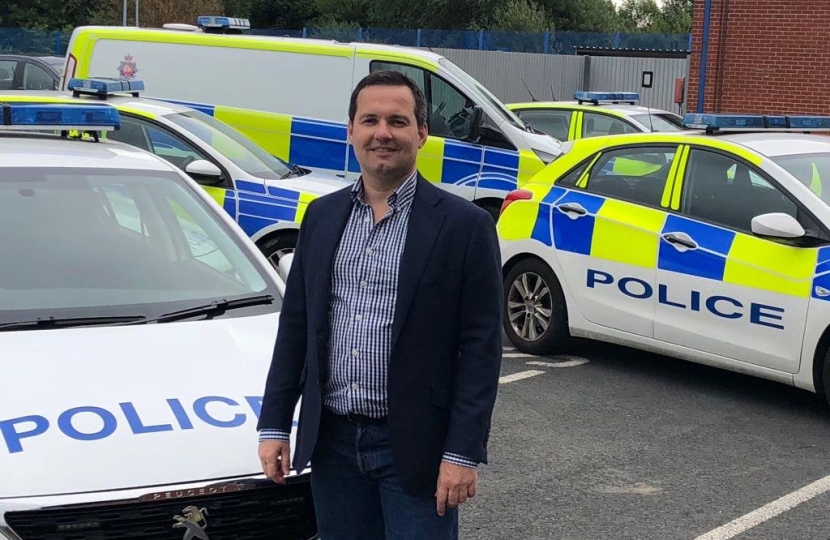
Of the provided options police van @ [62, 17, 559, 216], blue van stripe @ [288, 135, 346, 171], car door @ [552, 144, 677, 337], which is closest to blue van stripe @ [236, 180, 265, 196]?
car door @ [552, 144, 677, 337]

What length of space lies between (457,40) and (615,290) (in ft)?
77.2

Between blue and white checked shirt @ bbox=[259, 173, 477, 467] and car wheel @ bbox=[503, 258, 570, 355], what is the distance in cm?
478

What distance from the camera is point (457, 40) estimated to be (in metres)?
30.0

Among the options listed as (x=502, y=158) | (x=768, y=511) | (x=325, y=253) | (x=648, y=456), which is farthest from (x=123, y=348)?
(x=502, y=158)

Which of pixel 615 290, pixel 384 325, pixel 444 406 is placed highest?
pixel 384 325

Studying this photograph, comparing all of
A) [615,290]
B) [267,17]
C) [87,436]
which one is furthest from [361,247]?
[267,17]

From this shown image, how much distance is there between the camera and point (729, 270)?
655 cm

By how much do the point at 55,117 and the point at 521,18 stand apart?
40624 millimetres

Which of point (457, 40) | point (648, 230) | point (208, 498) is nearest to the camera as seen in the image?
point (208, 498)

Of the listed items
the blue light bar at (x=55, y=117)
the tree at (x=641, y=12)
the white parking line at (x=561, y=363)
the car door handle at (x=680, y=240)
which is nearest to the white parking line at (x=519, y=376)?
the white parking line at (x=561, y=363)

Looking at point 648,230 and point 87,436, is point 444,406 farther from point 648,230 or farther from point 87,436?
point 648,230

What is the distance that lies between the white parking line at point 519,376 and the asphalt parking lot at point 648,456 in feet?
0.04

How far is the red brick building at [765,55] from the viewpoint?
18906 millimetres

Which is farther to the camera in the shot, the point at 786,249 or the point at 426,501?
the point at 786,249
